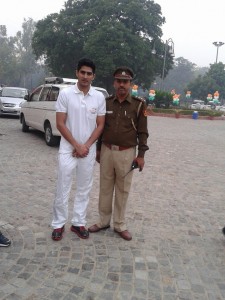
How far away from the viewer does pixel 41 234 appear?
379 centimetres

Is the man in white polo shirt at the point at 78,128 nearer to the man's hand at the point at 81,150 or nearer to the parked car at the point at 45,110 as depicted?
the man's hand at the point at 81,150

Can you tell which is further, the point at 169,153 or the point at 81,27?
the point at 81,27

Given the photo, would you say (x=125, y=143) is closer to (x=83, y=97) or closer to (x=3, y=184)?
(x=83, y=97)

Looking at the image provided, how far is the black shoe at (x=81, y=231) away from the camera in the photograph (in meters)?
3.78

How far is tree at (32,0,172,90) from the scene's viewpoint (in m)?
32.7

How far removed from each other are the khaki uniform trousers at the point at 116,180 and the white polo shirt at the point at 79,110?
0.40 m

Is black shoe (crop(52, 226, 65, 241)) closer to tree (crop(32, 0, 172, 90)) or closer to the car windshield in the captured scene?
the car windshield

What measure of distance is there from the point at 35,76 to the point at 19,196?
99112 mm

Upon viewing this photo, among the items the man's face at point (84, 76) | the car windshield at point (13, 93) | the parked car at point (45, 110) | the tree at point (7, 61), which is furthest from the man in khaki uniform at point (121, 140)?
the tree at point (7, 61)

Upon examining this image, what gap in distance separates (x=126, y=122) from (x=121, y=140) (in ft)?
0.68

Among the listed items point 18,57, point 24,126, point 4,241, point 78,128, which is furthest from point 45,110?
point 18,57

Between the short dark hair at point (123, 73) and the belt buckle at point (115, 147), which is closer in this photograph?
the short dark hair at point (123, 73)

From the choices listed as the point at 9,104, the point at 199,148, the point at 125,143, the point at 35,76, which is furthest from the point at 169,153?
the point at 35,76

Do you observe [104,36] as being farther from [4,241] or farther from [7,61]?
[7,61]
